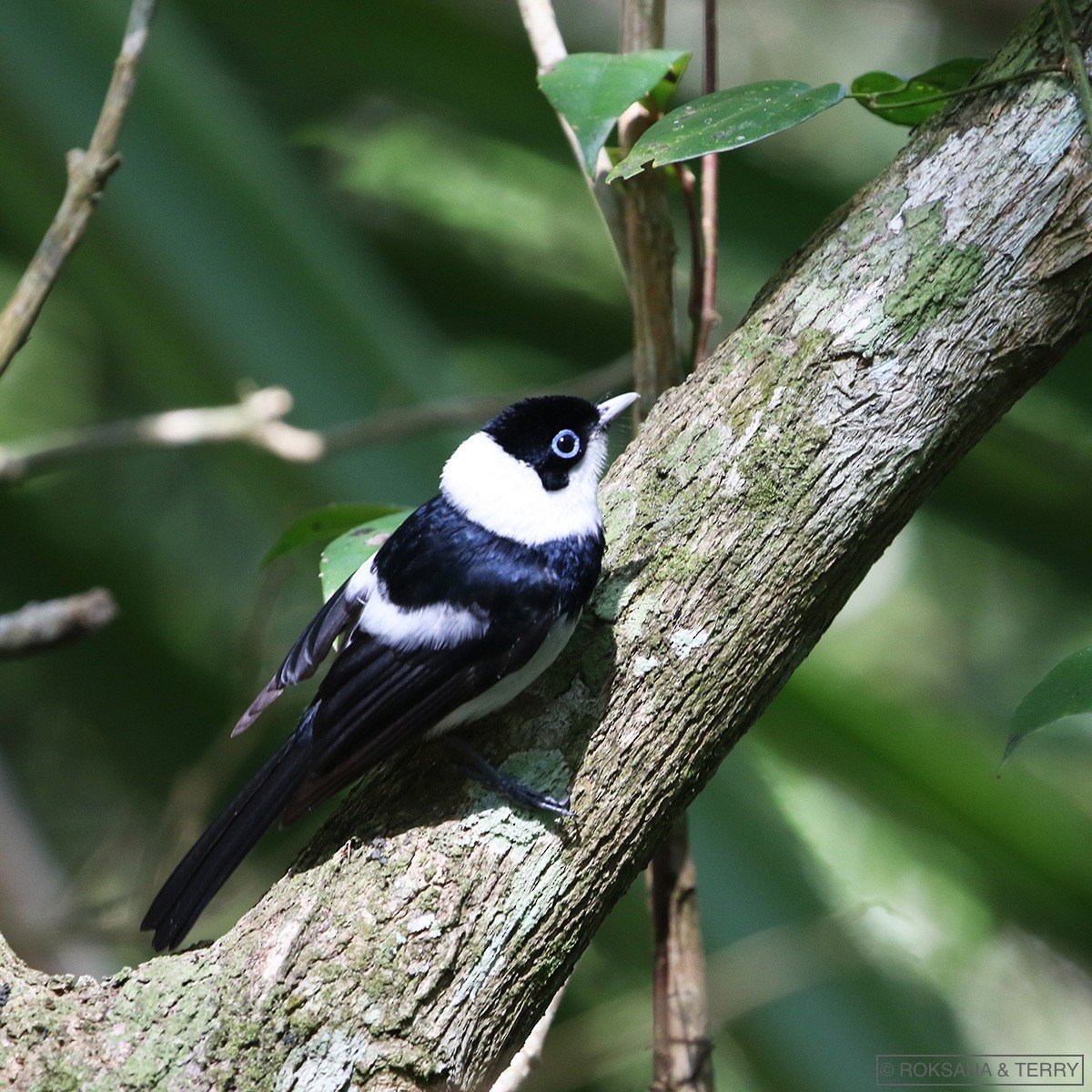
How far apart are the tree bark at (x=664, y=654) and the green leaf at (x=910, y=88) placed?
0.43ft

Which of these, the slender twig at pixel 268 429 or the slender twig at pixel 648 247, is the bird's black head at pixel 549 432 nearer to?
the slender twig at pixel 648 247

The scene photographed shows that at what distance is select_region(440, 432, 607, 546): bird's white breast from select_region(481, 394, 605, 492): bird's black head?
0.02 metres

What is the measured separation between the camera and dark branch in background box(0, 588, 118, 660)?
1740 millimetres

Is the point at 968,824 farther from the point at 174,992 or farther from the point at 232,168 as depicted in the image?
the point at 232,168

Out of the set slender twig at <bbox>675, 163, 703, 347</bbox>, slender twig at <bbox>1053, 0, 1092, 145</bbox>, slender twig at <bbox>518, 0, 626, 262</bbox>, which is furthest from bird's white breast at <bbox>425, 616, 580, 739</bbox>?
slender twig at <bbox>1053, 0, 1092, 145</bbox>

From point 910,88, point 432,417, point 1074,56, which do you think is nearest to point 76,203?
point 432,417

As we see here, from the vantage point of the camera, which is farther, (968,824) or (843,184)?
(843,184)

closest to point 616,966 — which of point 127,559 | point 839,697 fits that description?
point 839,697

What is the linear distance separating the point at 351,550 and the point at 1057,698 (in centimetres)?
124

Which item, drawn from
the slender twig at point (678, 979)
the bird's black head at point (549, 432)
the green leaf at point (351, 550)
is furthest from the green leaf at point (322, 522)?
the slender twig at point (678, 979)

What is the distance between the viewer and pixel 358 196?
4246 millimetres

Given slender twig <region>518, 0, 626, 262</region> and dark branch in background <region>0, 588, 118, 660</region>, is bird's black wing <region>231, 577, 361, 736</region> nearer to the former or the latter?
dark branch in background <region>0, 588, 118, 660</region>

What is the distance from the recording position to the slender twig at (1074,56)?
1611mm

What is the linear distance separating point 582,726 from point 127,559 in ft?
10.5
